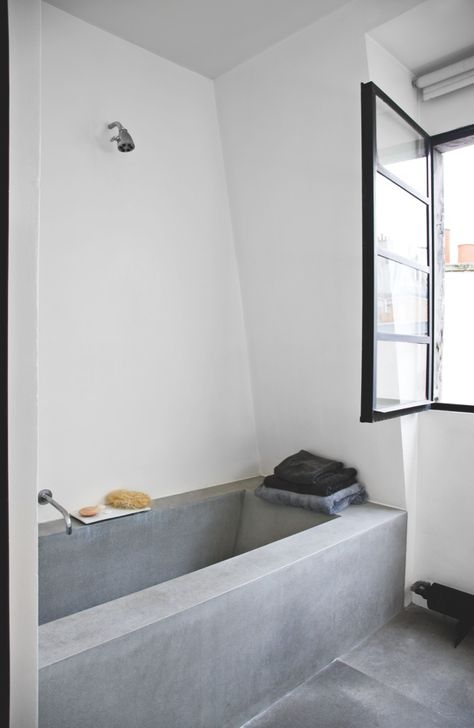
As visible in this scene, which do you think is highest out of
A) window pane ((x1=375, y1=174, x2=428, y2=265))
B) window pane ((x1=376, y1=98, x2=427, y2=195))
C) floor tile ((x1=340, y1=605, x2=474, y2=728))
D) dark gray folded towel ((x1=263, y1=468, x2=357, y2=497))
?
window pane ((x1=376, y1=98, x2=427, y2=195))

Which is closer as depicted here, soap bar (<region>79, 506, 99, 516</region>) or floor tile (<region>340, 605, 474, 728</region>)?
floor tile (<region>340, 605, 474, 728</region>)

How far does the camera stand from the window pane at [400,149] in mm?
2256

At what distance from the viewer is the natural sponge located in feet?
8.08

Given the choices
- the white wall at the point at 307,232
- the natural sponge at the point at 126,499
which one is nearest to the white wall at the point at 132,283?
the natural sponge at the point at 126,499

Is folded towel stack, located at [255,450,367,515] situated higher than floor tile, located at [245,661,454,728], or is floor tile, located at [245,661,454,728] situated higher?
folded towel stack, located at [255,450,367,515]

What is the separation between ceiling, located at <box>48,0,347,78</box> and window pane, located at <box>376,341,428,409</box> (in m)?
1.51

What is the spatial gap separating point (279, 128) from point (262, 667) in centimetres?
241

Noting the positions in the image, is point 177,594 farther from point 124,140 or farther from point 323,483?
point 124,140

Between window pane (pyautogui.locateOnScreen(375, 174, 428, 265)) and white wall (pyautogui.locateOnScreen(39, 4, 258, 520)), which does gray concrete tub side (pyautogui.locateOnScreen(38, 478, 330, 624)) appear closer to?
white wall (pyautogui.locateOnScreen(39, 4, 258, 520))

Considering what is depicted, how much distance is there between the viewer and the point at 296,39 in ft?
8.07

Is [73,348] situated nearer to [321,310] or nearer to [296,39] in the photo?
[321,310]

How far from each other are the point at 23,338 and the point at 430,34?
2274mm

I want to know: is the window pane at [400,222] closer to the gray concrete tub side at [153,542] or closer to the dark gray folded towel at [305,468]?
the dark gray folded towel at [305,468]

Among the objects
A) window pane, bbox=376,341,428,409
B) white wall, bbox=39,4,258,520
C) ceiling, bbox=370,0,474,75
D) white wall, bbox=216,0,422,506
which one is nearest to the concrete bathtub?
white wall, bbox=39,4,258,520
